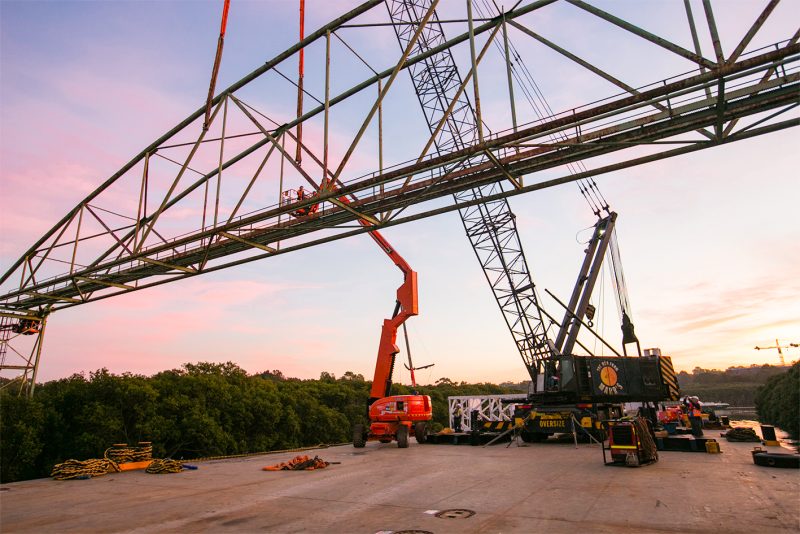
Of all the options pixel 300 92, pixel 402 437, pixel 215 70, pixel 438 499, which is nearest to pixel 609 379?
pixel 402 437

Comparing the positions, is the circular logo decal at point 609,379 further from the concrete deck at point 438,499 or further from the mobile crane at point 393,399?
the mobile crane at point 393,399

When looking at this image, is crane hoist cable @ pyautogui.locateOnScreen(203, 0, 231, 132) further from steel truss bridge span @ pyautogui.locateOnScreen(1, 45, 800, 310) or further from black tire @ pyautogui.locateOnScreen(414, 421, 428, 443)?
black tire @ pyautogui.locateOnScreen(414, 421, 428, 443)

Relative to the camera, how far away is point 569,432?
64.8ft

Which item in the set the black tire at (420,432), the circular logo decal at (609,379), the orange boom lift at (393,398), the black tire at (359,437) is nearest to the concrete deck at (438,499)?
the circular logo decal at (609,379)

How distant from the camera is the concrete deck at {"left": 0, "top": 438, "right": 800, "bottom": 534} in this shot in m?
7.61

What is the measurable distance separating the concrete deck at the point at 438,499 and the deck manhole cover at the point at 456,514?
19 cm

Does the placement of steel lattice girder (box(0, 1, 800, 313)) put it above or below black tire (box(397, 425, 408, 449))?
above

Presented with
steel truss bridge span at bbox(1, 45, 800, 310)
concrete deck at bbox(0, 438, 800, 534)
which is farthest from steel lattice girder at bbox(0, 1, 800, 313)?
concrete deck at bbox(0, 438, 800, 534)

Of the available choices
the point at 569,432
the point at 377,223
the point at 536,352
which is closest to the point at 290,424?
the point at 536,352

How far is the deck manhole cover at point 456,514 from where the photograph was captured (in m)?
8.20

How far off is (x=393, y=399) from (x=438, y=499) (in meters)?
12.3

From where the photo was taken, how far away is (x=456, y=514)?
8.37 m

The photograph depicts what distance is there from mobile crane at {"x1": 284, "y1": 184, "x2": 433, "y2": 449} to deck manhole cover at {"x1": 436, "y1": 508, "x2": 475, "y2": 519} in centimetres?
1266

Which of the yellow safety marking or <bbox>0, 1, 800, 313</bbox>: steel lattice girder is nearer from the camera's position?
<bbox>0, 1, 800, 313</bbox>: steel lattice girder
